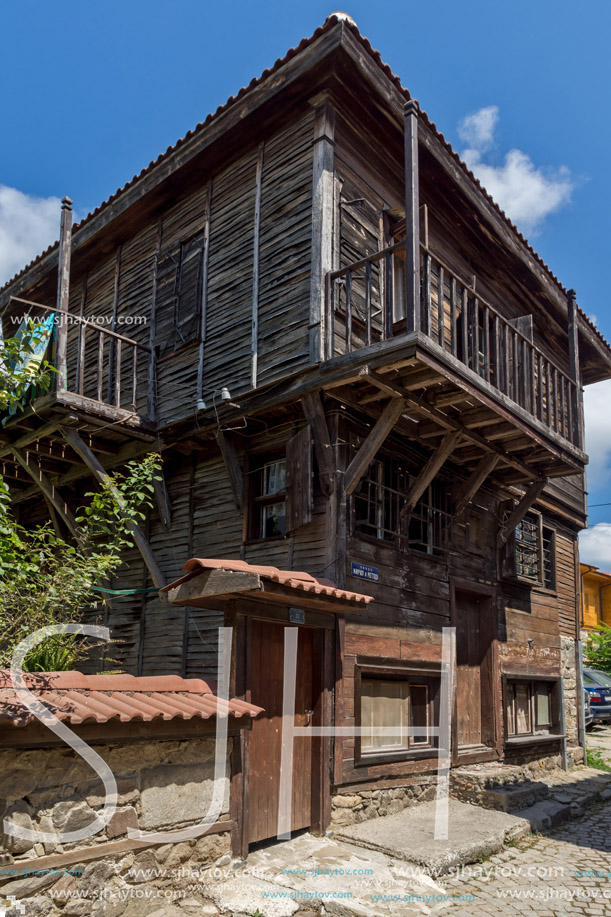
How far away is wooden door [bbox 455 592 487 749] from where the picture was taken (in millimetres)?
9930

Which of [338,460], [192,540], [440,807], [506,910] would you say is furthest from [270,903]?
[192,540]

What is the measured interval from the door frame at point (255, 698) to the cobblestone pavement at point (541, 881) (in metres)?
1.42

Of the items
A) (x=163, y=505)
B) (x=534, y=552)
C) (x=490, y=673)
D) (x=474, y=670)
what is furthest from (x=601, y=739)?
(x=163, y=505)

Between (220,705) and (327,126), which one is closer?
(220,705)

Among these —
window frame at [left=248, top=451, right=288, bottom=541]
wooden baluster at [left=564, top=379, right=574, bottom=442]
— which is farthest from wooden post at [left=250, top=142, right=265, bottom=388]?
wooden baluster at [left=564, top=379, right=574, bottom=442]

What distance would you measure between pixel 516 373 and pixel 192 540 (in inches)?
186

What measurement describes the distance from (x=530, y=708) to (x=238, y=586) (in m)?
7.98

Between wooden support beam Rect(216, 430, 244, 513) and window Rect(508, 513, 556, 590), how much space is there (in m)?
4.81

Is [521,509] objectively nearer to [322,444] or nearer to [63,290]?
[322,444]

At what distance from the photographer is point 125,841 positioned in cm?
475

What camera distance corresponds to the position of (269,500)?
858cm

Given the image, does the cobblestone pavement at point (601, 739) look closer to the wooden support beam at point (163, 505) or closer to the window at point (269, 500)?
the window at point (269, 500)

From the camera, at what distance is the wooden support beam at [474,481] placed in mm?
9367

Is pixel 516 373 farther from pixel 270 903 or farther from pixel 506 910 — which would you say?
pixel 270 903
